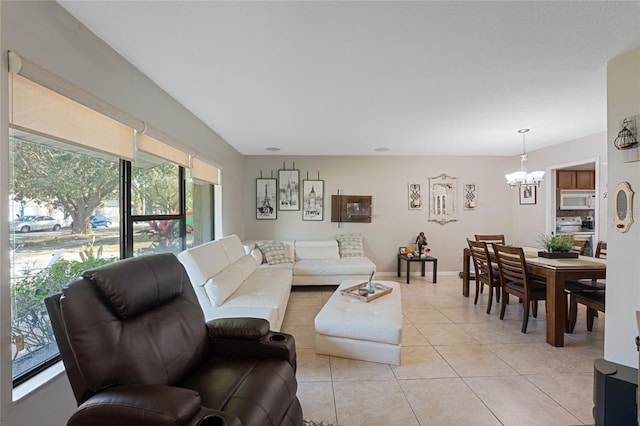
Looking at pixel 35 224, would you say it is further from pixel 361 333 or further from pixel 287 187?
pixel 287 187

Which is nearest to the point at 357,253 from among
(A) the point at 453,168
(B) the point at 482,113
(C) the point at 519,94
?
(A) the point at 453,168

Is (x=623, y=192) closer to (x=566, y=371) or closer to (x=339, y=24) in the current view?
(x=566, y=371)

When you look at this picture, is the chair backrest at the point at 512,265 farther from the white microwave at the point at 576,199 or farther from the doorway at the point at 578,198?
the white microwave at the point at 576,199

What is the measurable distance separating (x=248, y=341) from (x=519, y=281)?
288 cm

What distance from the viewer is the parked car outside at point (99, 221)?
1882 millimetres

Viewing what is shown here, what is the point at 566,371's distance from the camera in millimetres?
2209

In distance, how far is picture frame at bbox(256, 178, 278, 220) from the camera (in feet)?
17.2

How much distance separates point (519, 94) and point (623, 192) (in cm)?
112

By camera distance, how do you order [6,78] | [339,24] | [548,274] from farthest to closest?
[548,274], [339,24], [6,78]

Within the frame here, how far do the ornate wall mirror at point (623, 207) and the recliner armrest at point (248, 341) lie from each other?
2317 millimetres

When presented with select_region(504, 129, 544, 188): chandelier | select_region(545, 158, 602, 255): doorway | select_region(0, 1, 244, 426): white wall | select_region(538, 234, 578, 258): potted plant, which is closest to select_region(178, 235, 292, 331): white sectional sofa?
select_region(0, 1, 244, 426): white wall

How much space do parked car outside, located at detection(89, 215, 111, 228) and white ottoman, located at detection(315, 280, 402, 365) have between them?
1810 millimetres

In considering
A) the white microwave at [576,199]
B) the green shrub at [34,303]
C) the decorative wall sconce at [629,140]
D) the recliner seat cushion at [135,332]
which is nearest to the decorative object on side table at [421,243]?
the white microwave at [576,199]

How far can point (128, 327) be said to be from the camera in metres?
1.25
